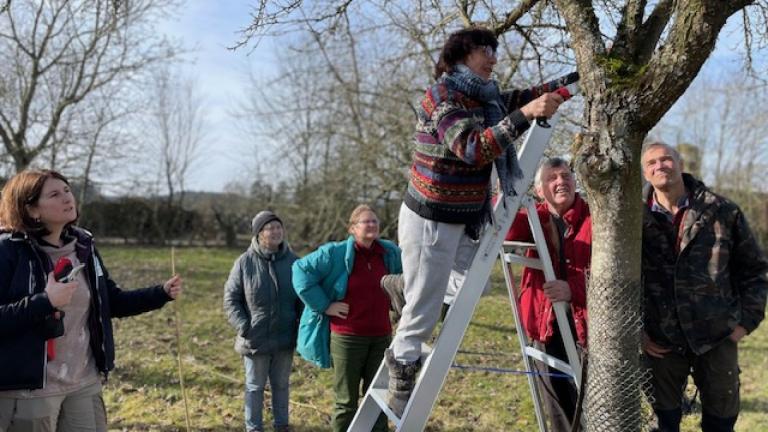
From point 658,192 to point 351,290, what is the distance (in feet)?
6.90

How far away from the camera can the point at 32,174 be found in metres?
2.82

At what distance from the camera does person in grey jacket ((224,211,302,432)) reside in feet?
15.0

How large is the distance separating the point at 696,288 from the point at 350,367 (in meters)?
2.24

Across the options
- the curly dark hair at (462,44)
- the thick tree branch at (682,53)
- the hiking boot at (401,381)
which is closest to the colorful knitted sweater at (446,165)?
the curly dark hair at (462,44)

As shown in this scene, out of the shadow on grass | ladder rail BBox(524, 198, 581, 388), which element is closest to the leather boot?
ladder rail BBox(524, 198, 581, 388)

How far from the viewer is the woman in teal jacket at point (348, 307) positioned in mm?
4113

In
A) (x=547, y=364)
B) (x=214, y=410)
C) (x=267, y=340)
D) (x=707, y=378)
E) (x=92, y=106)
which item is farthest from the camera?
(x=92, y=106)

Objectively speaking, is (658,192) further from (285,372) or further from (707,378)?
(285,372)

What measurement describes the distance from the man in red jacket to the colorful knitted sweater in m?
0.86

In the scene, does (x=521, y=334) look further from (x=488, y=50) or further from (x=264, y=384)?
(x=264, y=384)

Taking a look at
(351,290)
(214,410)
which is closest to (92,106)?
(214,410)

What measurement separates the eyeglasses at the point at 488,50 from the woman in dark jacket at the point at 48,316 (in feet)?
6.80

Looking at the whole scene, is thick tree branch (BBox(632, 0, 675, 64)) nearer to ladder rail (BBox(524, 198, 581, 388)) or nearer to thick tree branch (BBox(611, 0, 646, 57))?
thick tree branch (BBox(611, 0, 646, 57))

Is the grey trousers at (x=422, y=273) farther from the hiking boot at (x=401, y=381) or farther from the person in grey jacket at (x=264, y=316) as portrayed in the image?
the person in grey jacket at (x=264, y=316)
